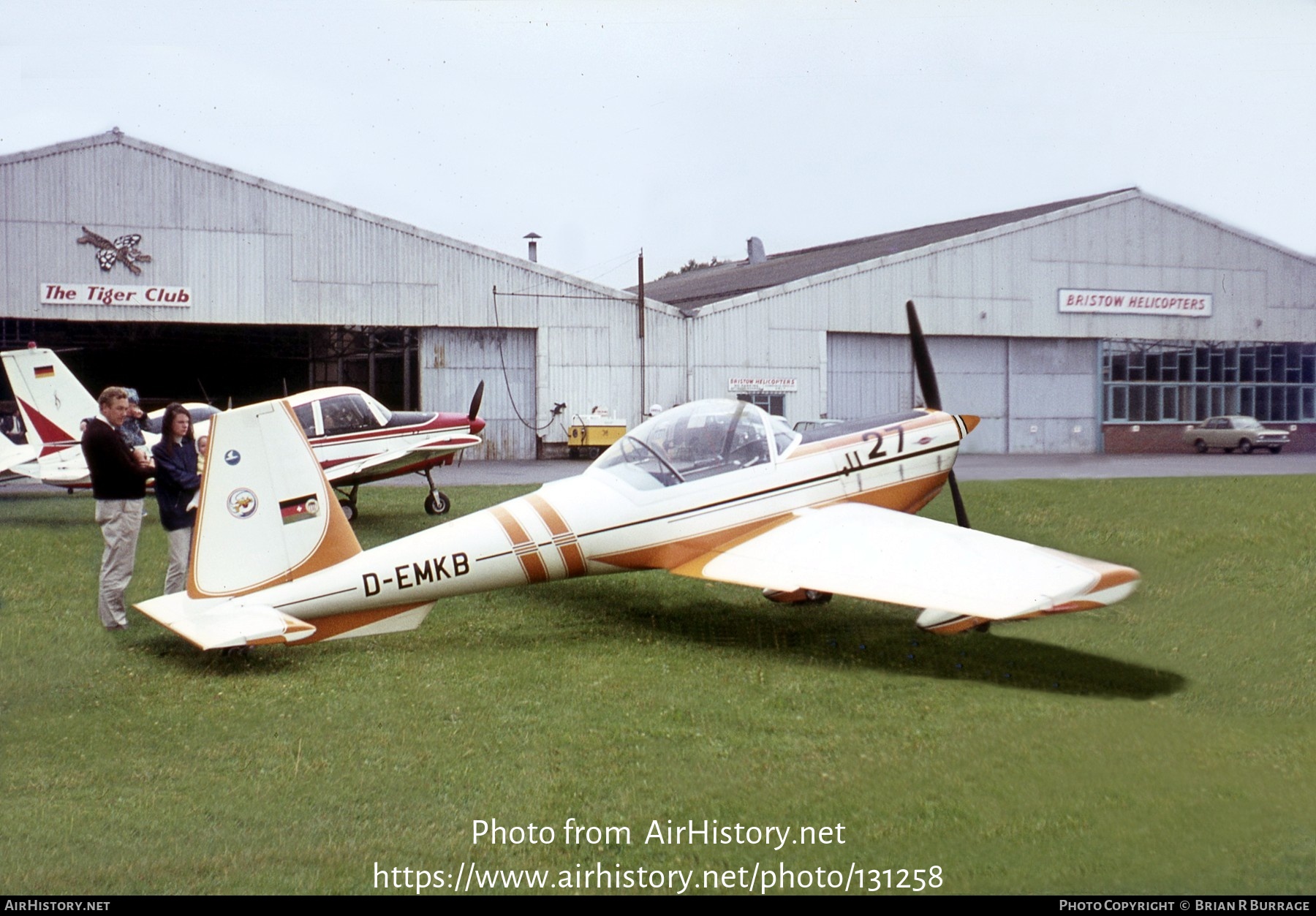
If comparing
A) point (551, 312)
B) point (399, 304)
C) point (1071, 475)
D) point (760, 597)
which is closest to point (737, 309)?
point (551, 312)

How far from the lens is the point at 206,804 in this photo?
183 inches

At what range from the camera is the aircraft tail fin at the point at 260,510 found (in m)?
6.86

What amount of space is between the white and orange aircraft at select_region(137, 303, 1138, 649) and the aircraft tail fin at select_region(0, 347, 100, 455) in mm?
11253

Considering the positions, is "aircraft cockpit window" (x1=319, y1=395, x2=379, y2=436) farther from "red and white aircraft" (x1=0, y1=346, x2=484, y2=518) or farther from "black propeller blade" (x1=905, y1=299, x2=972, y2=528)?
"black propeller blade" (x1=905, y1=299, x2=972, y2=528)

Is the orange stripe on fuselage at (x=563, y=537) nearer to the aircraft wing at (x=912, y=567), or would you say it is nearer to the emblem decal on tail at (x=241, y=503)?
the aircraft wing at (x=912, y=567)

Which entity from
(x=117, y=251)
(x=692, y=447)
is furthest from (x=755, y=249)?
(x=692, y=447)

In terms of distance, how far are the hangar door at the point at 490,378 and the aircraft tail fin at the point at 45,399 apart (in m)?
15.0

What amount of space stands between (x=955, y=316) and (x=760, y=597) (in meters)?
26.3

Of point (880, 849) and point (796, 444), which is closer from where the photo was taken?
point (880, 849)

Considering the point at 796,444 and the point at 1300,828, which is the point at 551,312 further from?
the point at 1300,828

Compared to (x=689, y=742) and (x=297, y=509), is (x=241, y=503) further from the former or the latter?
(x=689, y=742)

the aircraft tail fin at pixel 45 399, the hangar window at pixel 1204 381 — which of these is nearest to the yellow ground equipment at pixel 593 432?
the aircraft tail fin at pixel 45 399

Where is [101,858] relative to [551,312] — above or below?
below

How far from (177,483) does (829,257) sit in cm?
3310
